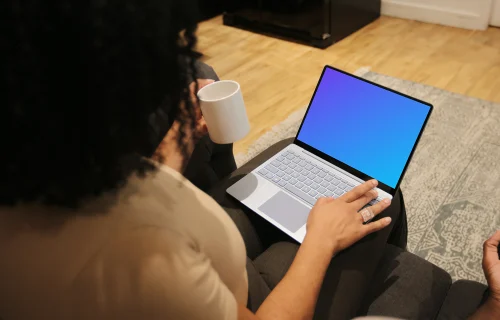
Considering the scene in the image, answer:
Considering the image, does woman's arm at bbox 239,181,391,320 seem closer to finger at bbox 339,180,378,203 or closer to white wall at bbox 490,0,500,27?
finger at bbox 339,180,378,203

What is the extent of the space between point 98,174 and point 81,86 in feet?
0.35

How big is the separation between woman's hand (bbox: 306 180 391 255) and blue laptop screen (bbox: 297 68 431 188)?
0.44 ft

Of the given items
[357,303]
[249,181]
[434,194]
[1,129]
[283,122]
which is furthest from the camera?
[283,122]

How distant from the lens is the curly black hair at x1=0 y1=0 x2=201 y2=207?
0.40 meters

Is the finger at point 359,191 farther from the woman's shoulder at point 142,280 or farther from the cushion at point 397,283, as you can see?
the woman's shoulder at point 142,280

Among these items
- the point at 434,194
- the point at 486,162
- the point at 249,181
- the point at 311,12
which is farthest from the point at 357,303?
the point at 311,12

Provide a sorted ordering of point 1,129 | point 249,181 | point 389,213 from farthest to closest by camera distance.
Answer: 1. point 249,181
2. point 389,213
3. point 1,129

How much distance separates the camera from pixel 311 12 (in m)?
3.02

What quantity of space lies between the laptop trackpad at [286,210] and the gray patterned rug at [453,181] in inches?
26.7

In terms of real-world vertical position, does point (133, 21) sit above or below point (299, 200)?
above

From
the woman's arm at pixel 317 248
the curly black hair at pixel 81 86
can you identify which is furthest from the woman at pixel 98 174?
the woman's arm at pixel 317 248

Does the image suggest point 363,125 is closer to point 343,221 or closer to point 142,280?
point 343,221

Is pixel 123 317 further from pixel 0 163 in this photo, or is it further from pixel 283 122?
pixel 283 122

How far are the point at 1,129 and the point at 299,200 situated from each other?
2.40 feet
